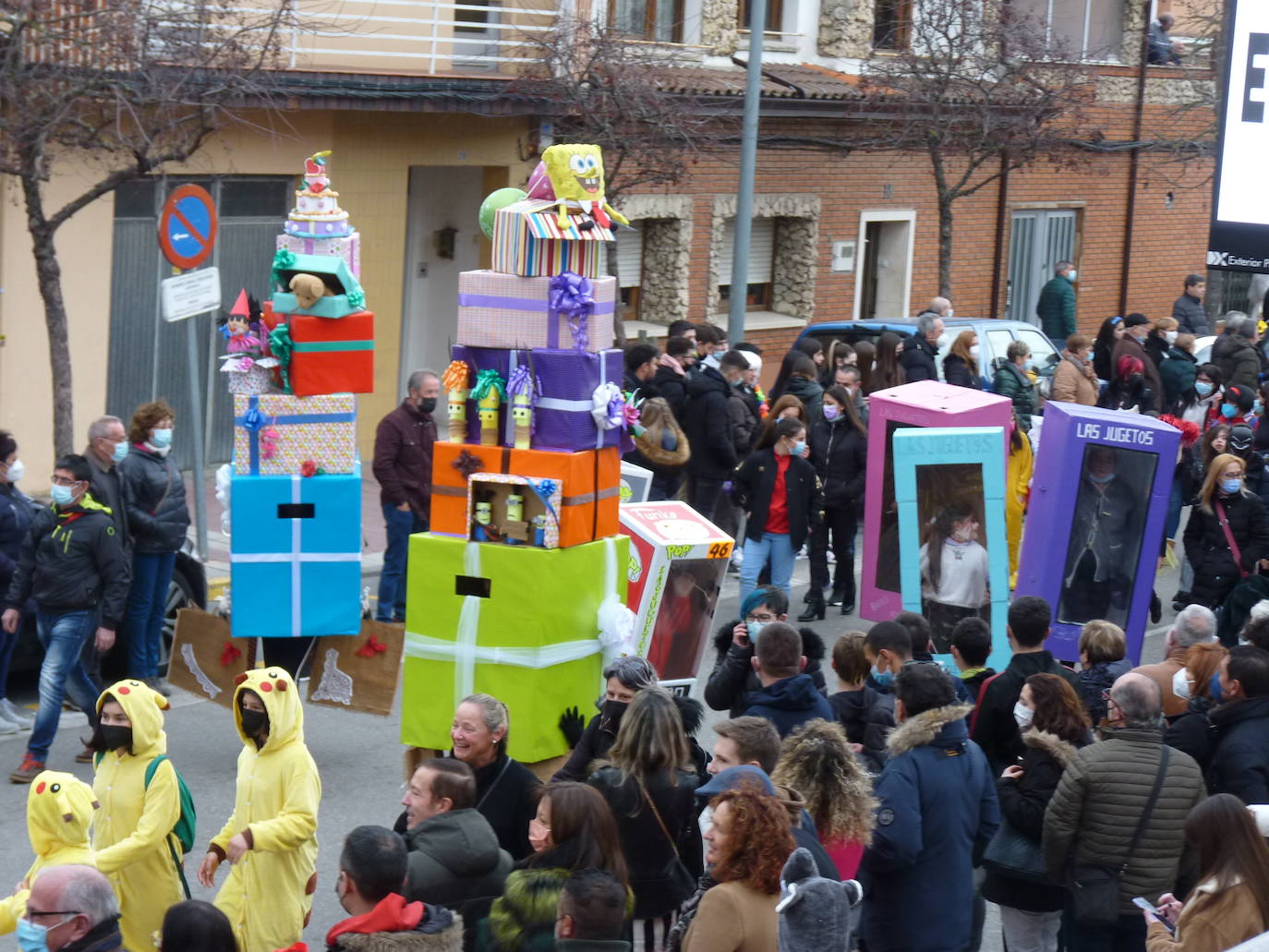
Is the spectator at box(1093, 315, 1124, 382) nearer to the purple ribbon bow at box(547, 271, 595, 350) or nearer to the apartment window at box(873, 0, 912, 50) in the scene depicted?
the apartment window at box(873, 0, 912, 50)

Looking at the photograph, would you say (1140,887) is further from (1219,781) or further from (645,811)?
(645,811)

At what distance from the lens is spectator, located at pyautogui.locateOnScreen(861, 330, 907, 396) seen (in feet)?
49.1

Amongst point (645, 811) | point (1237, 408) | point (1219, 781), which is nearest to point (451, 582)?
point (645, 811)

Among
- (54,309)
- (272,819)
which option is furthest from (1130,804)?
(54,309)

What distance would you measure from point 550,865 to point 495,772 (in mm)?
1047

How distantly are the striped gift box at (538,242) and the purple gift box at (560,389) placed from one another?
402mm

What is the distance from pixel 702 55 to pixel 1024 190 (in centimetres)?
711

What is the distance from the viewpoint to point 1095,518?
1084 centimetres

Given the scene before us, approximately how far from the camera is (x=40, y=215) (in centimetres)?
1264

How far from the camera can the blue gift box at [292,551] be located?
927cm

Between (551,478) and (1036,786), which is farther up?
(551,478)

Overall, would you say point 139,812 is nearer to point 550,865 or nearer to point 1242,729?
point 550,865

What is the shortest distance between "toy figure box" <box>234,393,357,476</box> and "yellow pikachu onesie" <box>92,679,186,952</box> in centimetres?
305

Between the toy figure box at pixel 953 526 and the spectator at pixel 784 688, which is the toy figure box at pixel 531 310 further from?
the toy figure box at pixel 953 526
